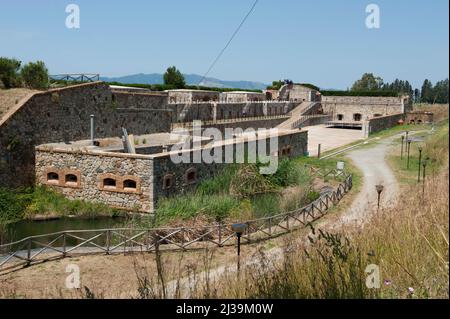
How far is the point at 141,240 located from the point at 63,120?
8.96m

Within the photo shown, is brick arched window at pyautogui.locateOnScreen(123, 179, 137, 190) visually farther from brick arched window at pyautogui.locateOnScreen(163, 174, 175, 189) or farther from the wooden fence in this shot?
the wooden fence

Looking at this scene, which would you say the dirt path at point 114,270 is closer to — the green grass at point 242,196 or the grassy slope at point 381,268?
the grassy slope at point 381,268

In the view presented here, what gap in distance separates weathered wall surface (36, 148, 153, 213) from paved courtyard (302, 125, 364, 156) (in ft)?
45.6

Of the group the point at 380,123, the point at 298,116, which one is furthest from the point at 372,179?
the point at 298,116

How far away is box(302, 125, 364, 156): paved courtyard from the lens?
102ft

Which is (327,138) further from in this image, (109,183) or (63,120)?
(109,183)

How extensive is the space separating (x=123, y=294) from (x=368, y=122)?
3166cm

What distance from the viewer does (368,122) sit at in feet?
121

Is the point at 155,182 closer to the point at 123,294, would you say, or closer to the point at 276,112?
the point at 123,294

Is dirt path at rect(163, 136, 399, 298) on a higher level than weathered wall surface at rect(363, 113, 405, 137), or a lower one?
lower

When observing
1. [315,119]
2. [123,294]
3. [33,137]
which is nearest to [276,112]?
[315,119]

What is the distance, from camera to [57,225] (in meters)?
15.6

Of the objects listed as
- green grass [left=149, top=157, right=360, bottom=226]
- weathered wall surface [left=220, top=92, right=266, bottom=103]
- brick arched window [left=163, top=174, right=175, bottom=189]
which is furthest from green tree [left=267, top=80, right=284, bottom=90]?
brick arched window [left=163, top=174, right=175, bottom=189]

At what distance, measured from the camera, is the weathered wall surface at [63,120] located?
17.4 m
